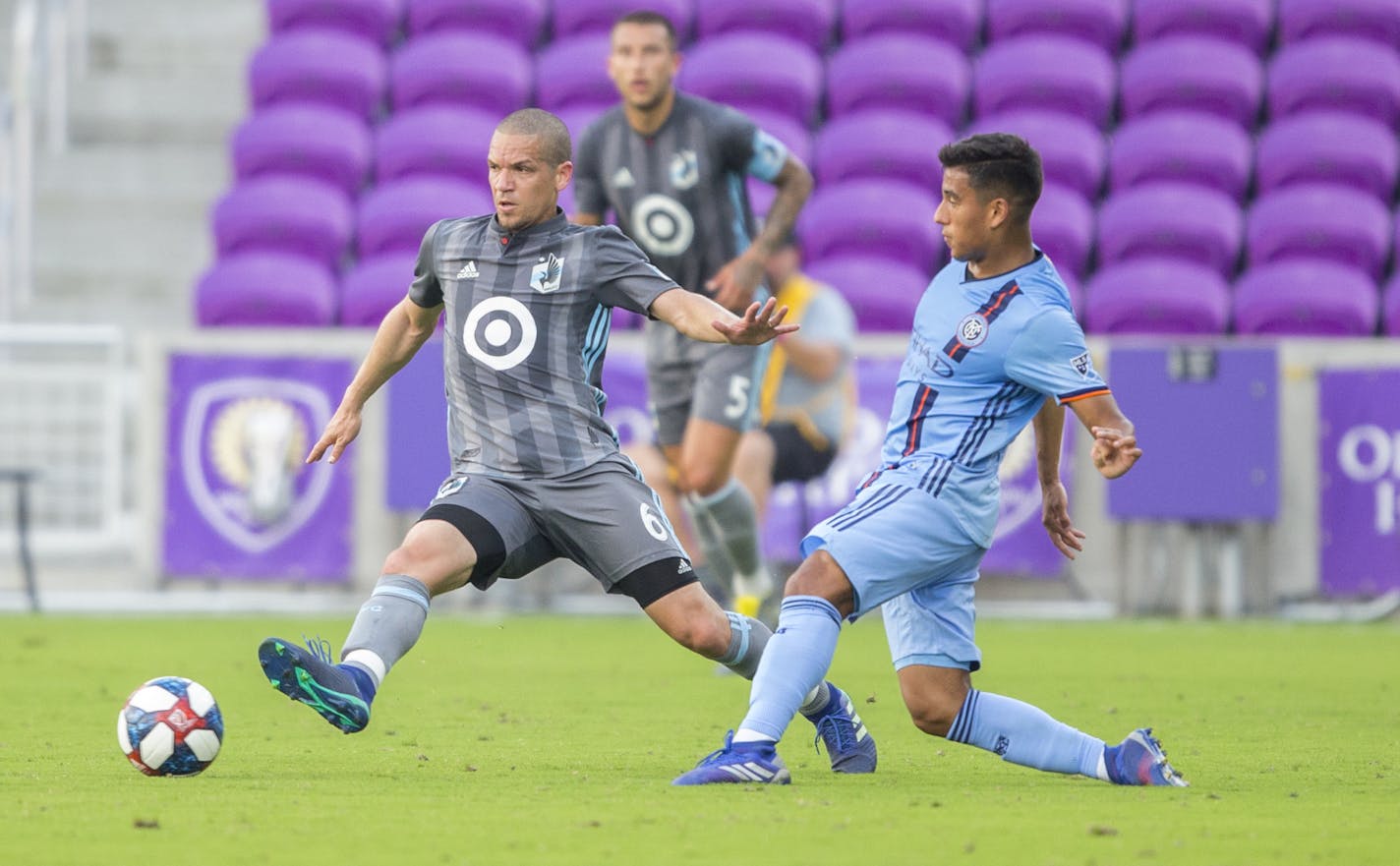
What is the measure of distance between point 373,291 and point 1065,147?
16.4ft

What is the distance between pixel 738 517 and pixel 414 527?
324cm

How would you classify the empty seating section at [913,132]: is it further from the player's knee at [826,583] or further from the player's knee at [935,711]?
the player's knee at [826,583]

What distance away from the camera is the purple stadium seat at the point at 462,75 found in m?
15.1

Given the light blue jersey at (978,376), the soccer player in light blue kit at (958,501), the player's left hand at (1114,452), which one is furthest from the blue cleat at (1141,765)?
the player's left hand at (1114,452)

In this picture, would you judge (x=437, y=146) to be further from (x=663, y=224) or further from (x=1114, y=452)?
(x=1114, y=452)

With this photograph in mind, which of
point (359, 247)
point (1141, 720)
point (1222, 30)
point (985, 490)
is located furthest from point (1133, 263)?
point (985, 490)

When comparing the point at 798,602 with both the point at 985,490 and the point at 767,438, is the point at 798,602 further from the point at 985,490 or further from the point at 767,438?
the point at 767,438

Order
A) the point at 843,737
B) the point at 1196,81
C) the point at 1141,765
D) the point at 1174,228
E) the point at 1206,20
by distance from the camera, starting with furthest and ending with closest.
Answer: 1. the point at 1206,20
2. the point at 1196,81
3. the point at 1174,228
4. the point at 843,737
5. the point at 1141,765

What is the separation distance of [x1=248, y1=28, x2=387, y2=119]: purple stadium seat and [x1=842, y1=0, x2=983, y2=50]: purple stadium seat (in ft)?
12.1

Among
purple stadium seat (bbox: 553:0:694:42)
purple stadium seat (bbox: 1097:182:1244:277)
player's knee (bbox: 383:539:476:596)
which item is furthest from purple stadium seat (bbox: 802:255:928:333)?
player's knee (bbox: 383:539:476:596)

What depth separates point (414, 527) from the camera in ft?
17.0

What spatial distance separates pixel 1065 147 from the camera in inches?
580

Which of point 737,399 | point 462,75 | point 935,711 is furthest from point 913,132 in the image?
point 935,711

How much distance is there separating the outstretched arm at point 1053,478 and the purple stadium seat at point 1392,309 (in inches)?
356
